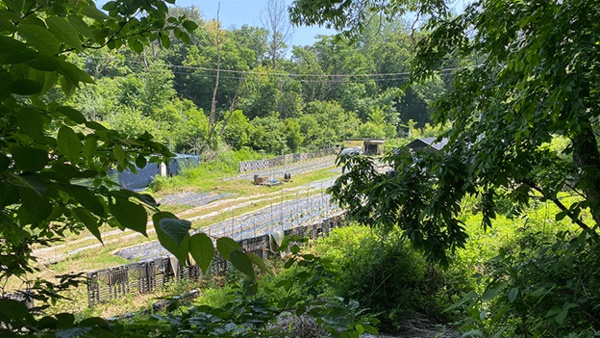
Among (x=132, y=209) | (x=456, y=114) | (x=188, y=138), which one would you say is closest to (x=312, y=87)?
(x=188, y=138)

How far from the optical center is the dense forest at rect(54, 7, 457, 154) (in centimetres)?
2200

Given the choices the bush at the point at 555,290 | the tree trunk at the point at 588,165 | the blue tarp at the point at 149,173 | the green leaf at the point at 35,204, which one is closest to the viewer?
the green leaf at the point at 35,204

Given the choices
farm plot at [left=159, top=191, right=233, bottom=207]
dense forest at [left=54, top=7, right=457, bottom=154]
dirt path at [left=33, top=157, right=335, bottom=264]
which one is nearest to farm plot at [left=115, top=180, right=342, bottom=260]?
dirt path at [left=33, top=157, right=335, bottom=264]

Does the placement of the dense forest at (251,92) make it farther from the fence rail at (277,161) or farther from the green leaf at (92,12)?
the green leaf at (92,12)

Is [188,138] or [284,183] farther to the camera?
[188,138]

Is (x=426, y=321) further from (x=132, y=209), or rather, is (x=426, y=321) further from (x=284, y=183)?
(x=284, y=183)

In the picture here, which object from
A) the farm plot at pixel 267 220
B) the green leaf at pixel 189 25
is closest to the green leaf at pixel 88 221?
the green leaf at pixel 189 25

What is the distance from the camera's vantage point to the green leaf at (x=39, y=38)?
416 millimetres

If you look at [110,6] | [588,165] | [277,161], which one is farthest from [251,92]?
[110,6]

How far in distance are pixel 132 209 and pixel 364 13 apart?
401 centimetres

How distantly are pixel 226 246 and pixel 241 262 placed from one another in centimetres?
3

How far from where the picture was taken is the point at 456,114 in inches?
110

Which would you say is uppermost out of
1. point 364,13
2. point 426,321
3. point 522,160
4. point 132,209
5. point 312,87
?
point 312,87

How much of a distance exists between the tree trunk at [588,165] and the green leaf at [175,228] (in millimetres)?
1793
